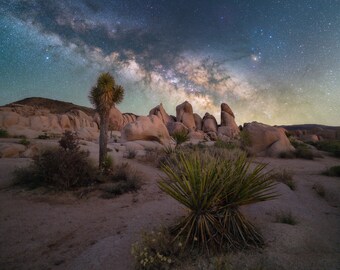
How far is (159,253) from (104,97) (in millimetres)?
9218

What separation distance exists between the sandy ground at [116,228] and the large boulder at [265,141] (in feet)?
36.6

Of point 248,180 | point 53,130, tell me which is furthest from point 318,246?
point 53,130

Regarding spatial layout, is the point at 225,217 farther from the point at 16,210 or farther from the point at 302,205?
the point at 16,210

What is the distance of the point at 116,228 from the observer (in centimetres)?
495

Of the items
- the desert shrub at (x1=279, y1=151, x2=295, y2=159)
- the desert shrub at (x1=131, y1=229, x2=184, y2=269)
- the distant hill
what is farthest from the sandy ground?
the distant hill

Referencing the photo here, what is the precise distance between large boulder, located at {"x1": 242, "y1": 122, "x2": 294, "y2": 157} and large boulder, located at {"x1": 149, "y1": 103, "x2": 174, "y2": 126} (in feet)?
78.9

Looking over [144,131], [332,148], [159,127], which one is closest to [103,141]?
[144,131]

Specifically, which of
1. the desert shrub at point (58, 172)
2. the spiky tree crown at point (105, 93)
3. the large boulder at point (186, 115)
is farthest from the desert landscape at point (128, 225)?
the large boulder at point (186, 115)

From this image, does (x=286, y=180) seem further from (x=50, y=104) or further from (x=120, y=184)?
(x=50, y=104)

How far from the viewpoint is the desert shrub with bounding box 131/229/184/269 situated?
297 centimetres

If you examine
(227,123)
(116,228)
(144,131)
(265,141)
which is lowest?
(116,228)

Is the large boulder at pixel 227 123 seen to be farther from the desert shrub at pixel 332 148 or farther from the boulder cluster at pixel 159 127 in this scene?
the desert shrub at pixel 332 148

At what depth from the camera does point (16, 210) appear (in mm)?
5984

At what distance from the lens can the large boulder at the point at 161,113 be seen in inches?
1704
